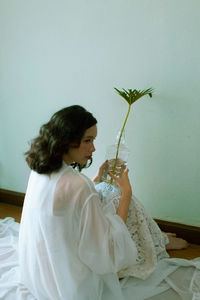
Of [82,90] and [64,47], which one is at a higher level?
[64,47]

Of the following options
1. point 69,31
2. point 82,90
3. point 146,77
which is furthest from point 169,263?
point 69,31

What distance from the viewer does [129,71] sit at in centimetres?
167

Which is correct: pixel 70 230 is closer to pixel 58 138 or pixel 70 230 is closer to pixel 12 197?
pixel 58 138

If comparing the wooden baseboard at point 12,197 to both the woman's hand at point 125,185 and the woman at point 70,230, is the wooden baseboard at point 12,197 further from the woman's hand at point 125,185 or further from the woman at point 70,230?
the woman's hand at point 125,185

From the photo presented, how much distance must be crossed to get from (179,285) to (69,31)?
1.68 metres

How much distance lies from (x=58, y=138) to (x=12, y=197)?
1444 mm

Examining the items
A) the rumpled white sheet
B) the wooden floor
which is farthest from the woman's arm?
the wooden floor

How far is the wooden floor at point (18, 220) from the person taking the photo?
1.68m

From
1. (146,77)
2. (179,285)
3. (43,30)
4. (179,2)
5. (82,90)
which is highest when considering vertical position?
(179,2)

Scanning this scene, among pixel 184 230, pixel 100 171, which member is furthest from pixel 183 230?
pixel 100 171

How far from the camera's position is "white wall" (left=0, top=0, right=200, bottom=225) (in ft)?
5.12

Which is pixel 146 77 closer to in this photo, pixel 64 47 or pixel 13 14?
pixel 64 47

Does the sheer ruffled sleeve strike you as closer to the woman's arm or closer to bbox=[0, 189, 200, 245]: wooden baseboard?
the woman's arm

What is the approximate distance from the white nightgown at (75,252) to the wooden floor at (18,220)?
1.12 feet
